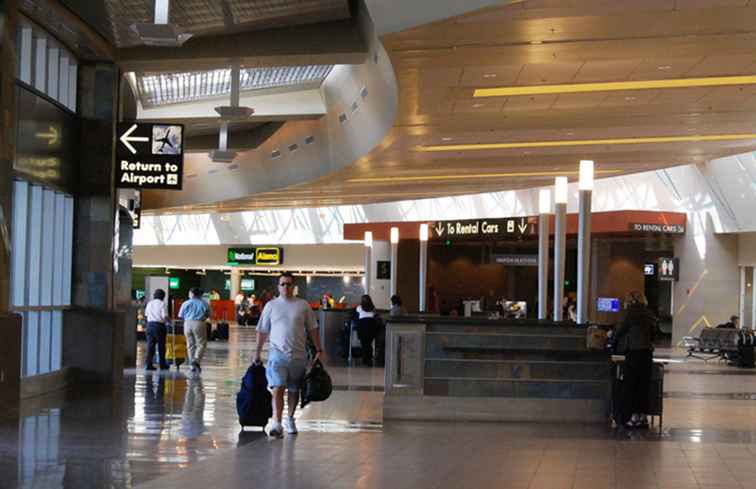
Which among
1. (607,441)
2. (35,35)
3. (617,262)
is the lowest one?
(607,441)

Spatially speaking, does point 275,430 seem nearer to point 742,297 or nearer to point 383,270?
point 742,297

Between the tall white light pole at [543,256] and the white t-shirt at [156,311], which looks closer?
the white t-shirt at [156,311]

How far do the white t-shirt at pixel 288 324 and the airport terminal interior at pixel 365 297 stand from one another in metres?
0.03

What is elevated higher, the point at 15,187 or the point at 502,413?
the point at 15,187

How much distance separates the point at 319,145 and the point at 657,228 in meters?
11.1

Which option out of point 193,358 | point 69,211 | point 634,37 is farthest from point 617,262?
point 634,37

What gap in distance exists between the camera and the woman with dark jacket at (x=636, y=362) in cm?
1323

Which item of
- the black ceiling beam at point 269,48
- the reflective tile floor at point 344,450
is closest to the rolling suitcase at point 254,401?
the reflective tile floor at point 344,450

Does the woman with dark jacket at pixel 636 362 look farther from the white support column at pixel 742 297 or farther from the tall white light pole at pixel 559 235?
the white support column at pixel 742 297

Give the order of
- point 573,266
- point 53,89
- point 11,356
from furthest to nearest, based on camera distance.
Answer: point 573,266
point 53,89
point 11,356

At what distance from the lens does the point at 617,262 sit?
37.8 metres

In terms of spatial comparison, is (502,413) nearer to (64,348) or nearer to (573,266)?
(64,348)

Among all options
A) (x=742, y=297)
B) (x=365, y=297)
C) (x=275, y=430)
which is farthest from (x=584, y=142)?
(x=742, y=297)

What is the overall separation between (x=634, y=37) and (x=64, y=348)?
382 inches
